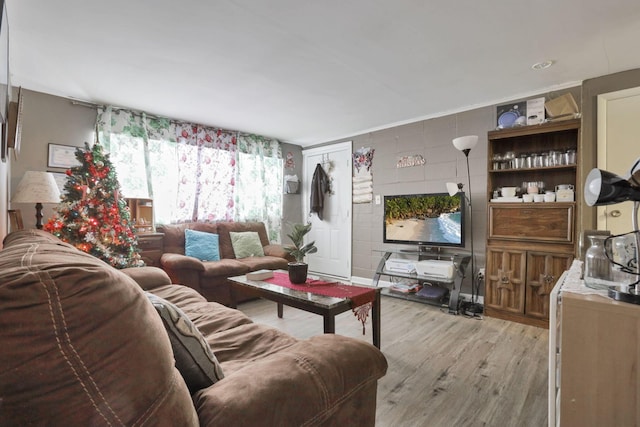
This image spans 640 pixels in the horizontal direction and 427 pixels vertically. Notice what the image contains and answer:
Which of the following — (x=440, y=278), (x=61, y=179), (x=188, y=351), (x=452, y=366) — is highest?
(x=61, y=179)

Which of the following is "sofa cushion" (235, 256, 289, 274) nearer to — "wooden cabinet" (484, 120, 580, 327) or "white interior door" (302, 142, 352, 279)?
"white interior door" (302, 142, 352, 279)

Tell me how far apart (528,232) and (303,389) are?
293 cm

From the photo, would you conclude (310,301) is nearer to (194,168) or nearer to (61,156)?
(194,168)

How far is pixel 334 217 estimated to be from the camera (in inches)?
198

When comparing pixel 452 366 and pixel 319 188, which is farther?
pixel 319 188

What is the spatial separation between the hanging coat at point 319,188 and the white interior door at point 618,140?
3.39 metres

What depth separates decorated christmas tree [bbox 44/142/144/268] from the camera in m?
2.84

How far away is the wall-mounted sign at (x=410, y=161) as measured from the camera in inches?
157

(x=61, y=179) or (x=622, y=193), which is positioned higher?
(x=61, y=179)

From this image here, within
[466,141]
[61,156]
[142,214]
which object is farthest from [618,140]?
[61,156]

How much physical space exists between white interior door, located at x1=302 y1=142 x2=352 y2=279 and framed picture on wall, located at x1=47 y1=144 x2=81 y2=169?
3289mm

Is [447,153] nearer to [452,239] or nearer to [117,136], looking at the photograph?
[452,239]

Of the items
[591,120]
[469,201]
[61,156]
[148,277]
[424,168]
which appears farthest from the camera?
[424,168]

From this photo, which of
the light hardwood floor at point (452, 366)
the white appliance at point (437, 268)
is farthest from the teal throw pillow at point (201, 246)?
the white appliance at point (437, 268)
